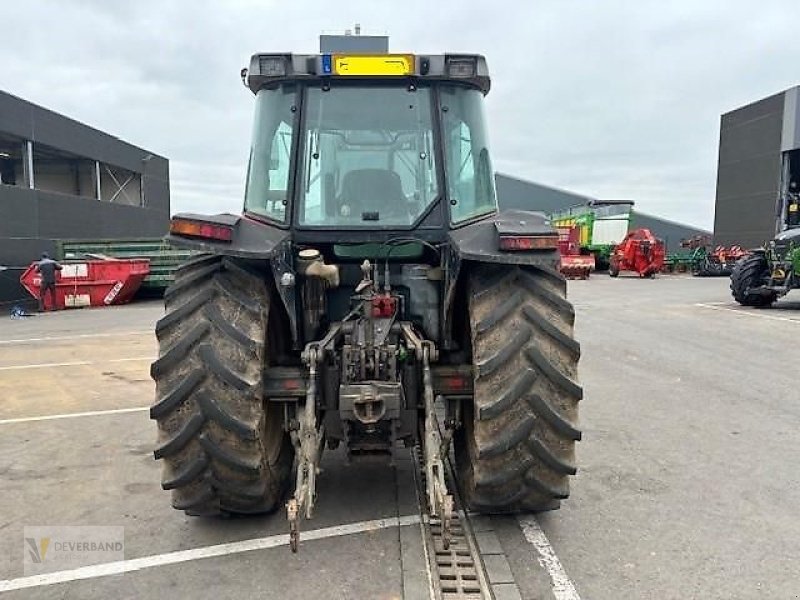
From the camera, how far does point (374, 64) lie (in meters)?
3.84

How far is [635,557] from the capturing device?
3.31 meters

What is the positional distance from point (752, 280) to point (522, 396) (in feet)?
46.9

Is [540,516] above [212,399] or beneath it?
beneath

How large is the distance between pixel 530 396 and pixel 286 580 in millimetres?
1501

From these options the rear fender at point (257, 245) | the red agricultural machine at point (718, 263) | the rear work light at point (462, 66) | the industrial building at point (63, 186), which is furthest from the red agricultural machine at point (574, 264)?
the rear fender at point (257, 245)

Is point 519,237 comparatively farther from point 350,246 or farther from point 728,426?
point 728,426

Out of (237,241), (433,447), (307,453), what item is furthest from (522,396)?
(237,241)

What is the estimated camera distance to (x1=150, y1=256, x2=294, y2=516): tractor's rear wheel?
3211 mm

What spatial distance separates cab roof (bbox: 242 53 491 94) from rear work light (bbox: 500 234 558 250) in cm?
118

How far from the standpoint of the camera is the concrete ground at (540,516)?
10.2 ft

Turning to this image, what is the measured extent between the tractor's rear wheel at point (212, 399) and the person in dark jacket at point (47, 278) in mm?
14081

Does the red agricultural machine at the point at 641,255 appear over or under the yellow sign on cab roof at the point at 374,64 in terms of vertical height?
under

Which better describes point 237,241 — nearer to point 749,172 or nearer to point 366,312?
point 366,312

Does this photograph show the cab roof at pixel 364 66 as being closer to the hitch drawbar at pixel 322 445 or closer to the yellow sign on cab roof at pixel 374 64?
the yellow sign on cab roof at pixel 374 64
